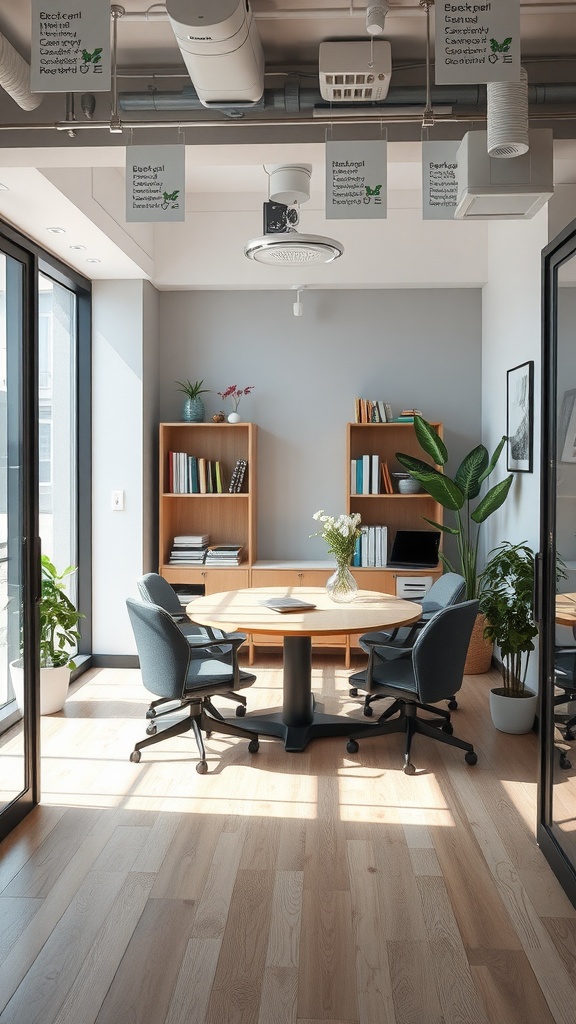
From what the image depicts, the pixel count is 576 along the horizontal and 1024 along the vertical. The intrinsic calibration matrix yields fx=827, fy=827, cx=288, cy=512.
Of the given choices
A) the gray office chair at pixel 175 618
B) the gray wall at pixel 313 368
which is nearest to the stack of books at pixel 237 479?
the gray wall at pixel 313 368

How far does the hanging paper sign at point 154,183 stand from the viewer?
10.3 ft

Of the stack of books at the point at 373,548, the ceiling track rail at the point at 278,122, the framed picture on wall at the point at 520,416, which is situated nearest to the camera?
the ceiling track rail at the point at 278,122

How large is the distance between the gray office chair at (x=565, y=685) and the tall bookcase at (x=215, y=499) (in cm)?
348

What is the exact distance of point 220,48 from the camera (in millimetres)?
2658

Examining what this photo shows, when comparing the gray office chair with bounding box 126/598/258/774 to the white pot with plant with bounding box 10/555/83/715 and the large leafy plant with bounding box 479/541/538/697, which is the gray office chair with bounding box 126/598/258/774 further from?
the large leafy plant with bounding box 479/541/538/697

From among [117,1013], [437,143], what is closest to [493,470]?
[437,143]

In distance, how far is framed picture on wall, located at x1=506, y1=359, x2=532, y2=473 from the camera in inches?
197

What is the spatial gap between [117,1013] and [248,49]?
2945 millimetres

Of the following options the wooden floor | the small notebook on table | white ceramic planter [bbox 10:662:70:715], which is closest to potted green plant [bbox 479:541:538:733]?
the wooden floor

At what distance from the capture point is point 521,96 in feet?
9.35

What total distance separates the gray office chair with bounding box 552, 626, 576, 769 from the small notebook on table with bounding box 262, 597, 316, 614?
159 cm

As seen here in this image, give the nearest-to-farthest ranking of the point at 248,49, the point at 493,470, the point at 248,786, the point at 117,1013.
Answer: the point at 117,1013 < the point at 248,49 < the point at 248,786 < the point at 493,470

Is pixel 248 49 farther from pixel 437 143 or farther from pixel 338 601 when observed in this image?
pixel 338 601

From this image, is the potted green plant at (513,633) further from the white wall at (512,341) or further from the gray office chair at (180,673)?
the gray office chair at (180,673)
